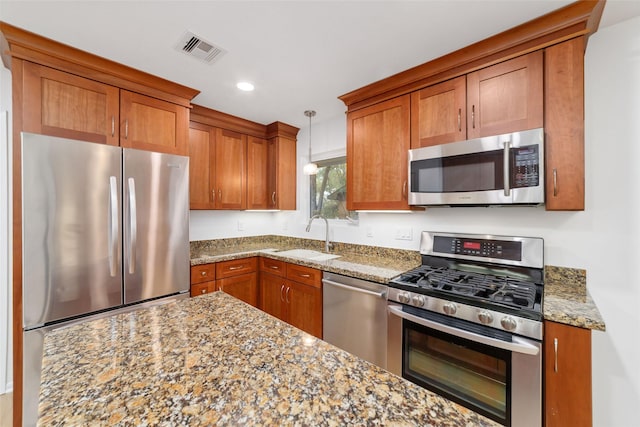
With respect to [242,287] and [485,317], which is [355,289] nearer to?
[485,317]

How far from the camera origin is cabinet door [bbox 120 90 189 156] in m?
2.08

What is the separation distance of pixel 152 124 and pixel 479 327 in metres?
2.73

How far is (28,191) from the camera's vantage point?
5.31ft

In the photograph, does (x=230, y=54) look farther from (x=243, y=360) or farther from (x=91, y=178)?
(x=243, y=360)

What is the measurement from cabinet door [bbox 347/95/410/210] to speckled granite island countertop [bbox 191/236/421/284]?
50cm

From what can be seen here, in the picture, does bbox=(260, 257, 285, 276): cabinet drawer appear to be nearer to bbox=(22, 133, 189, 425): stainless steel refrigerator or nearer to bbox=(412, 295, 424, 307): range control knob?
bbox=(22, 133, 189, 425): stainless steel refrigerator

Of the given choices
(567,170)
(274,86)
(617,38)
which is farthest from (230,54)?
(617,38)

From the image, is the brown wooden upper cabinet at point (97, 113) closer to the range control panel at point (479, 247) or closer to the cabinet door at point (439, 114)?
the cabinet door at point (439, 114)

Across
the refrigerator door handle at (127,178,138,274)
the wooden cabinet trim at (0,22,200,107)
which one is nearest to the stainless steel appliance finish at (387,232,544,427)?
the refrigerator door handle at (127,178,138,274)

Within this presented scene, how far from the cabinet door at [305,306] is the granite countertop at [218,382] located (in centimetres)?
140

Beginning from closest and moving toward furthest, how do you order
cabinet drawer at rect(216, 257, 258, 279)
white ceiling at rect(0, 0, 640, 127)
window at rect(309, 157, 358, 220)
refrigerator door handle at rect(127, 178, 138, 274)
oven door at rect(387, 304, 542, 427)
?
oven door at rect(387, 304, 542, 427), white ceiling at rect(0, 0, 640, 127), refrigerator door handle at rect(127, 178, 138, 274), cabinet drawer at rect(216, 257, 258, 279), window at rect(309, 157, 358, 220)

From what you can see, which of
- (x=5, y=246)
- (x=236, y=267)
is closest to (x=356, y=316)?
(x=236, y=267)

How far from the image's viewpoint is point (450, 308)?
4.94 ft

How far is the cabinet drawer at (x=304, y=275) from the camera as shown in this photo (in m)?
2.34
